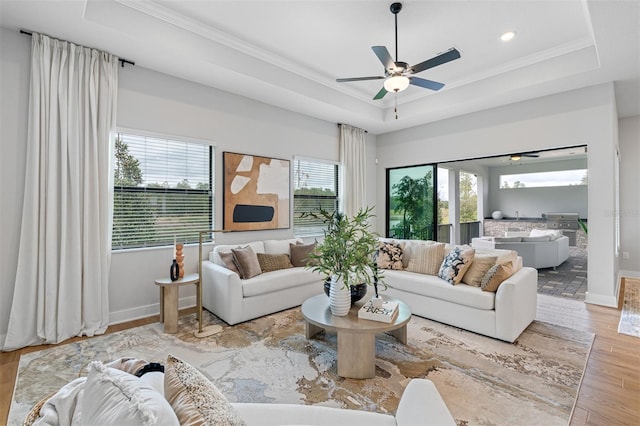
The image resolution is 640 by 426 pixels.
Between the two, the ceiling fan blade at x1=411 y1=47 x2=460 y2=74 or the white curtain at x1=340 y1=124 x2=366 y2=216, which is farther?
the white curtain at x1=340 y1=124 x2=366 y2=216

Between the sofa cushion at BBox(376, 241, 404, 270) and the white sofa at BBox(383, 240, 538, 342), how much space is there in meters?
0.35

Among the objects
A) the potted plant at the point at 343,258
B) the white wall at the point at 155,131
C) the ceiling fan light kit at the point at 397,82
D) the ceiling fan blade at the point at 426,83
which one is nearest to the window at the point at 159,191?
the white wall at the point at 155,131

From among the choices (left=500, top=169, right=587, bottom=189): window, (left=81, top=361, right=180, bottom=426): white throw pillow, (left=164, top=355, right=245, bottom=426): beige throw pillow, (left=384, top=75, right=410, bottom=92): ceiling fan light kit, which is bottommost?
(left=164, top=355, right=245, bottom=426): beige throw pillow

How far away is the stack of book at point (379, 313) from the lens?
8.10 feet

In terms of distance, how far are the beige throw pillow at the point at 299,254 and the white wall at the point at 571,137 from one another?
3.03m

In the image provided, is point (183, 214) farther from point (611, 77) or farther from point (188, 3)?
point (611, 77)

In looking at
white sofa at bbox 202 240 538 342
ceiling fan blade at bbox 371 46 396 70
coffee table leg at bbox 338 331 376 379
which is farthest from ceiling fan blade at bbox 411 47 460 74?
coffee table leg at bbox 338 331 376 379

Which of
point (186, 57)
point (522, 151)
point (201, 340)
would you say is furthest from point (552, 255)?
point (186, 57)

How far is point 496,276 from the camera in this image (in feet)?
10.1

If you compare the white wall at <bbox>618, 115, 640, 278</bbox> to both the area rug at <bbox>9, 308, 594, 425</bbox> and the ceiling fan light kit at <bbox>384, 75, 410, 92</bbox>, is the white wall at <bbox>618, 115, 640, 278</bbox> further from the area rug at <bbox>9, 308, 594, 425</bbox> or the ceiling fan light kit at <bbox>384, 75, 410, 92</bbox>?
the ceiling fan light kit at <bbox>384, 75, 410, 92</bbox>

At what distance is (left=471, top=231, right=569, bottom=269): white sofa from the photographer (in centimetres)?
586

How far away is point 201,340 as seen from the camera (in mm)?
3010

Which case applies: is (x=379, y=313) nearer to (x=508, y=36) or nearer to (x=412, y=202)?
(x=508, y=36)

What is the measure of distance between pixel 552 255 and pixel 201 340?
6.51m
